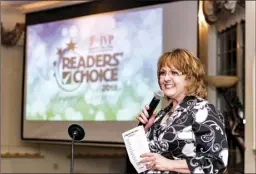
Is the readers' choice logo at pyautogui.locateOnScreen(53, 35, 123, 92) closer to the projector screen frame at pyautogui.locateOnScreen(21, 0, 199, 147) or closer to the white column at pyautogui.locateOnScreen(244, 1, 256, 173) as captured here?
the projector screen frame at pyautogui.locateOnScreen(21, 0, 199, 147)

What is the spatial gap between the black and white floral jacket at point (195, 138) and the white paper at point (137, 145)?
2 cm

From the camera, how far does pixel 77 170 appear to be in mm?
6770

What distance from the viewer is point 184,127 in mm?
1493

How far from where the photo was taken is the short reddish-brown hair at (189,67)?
1555 millimetres

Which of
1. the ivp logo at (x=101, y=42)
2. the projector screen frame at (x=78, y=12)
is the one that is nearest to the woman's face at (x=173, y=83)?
the projector screen frame at (x=78, y=12)

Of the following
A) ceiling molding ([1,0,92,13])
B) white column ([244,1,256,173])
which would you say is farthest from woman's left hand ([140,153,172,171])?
ceiling molding ([1,0,92,13])

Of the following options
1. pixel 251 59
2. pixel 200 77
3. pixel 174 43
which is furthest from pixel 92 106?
pixel 200 77

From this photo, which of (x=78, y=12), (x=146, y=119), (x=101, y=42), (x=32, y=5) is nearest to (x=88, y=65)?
(x=101, y=42)

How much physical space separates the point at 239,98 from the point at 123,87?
49.0 inches

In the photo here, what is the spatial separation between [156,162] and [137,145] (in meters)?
0.09

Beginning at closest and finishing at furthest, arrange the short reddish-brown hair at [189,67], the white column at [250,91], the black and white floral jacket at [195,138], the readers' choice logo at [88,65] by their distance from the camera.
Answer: the black and white floral jacket at [195,138], the short reddish-brown hair at [189,67], the white column at [250,91], the readers' choice logo at [88,65]

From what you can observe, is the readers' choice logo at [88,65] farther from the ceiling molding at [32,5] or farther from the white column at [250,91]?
the white column at [250,91]

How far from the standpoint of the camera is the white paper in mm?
1544

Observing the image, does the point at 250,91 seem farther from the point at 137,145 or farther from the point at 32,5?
the point at 32,5
